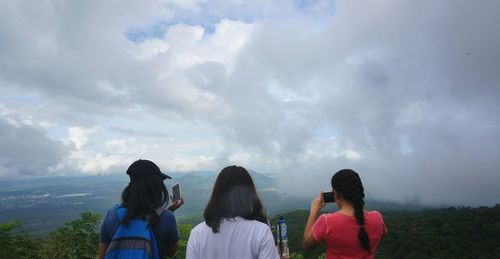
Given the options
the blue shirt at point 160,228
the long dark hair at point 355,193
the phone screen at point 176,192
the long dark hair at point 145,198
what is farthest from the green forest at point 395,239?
the long dark hair at point 355,193

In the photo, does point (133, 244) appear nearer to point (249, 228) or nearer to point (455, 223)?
point (249, 228)

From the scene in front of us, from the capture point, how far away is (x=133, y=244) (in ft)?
10.2

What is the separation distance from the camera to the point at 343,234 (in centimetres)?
327

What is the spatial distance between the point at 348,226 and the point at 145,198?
76.3 inches

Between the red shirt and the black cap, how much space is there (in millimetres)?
1653

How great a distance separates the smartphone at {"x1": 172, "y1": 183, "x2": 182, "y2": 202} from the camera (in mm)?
3932

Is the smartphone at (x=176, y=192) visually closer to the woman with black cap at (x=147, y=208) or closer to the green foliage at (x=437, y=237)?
the woman with black cap at (x=147, y=208)

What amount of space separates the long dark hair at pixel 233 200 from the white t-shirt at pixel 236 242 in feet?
0.19

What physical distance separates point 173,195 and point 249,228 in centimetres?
142

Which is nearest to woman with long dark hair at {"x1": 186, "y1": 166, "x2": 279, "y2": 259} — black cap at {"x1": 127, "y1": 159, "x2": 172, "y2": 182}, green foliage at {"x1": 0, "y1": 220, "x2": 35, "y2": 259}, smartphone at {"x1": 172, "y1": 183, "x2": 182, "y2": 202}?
black cap at {"x1": 127, "y1": 159, "x2": 172, "y2": 182}

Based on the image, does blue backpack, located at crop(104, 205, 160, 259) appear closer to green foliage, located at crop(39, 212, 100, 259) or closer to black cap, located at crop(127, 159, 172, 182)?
black cap, located at crop(127, 159, 172, 182)

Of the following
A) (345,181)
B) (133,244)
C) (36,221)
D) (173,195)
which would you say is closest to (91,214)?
(173,195)

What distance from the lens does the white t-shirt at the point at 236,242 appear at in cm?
276

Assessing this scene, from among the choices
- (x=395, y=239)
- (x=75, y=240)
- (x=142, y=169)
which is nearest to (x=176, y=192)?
(x=142, y=169)
